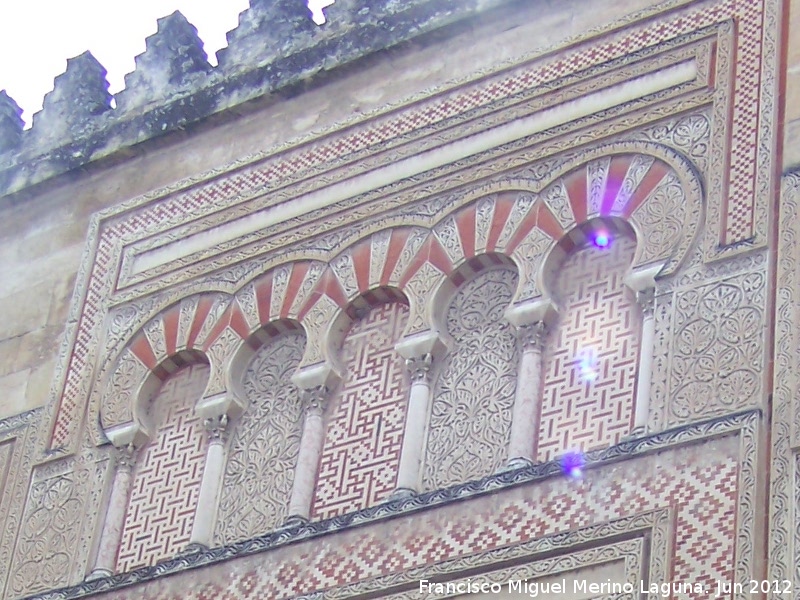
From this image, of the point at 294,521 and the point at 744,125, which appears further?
the point at 294,521

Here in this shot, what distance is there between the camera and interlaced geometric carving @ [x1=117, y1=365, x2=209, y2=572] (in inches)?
363

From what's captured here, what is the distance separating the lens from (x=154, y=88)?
10.9 m

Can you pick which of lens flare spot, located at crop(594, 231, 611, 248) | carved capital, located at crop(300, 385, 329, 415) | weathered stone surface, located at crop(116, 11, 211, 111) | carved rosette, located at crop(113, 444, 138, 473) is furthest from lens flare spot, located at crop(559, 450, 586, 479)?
weathered stone surface, located at crop(116, 11, 211, 111)

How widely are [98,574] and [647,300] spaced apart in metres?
2.57

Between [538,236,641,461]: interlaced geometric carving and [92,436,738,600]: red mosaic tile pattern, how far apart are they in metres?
0.31

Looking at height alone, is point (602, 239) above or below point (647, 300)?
above

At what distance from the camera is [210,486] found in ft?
30.1

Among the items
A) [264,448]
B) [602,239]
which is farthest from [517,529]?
[264,448]

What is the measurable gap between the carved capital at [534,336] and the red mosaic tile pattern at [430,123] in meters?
0.82

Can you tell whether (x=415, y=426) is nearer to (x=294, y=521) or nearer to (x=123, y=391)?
(x=294, y=521)

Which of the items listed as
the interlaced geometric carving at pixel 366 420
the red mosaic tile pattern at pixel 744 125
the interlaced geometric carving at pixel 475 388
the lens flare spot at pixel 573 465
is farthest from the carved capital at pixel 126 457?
the red mosaic tile pattern at pixel 744 125

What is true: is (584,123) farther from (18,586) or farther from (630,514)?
(18,586)

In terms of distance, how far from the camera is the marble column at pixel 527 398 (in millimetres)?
8367

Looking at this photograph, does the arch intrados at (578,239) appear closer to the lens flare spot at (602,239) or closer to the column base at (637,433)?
the lens flare spot at (602,239)
